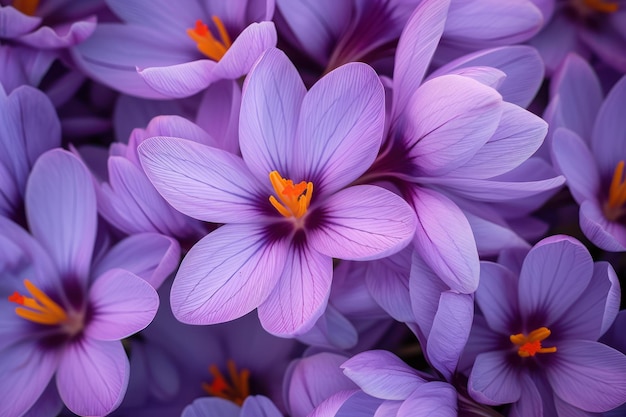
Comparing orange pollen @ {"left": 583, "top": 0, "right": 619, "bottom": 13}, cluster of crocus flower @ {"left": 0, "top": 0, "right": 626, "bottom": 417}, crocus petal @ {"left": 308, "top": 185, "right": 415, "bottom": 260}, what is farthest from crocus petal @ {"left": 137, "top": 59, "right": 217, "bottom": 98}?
orange pollen @ {"left": 583, "top": 0, "right": 619, "bottom": 13}

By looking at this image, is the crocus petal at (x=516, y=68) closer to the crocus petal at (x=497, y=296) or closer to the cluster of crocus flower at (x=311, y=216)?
the cluster of crocus flower at (x=311, y=216)

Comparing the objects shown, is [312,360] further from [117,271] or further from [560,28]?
[560,28]

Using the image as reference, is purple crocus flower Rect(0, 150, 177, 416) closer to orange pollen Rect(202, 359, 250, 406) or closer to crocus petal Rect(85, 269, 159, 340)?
crocus petal Rect(85, 269, 159, 340)

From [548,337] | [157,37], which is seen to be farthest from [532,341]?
[157,37]

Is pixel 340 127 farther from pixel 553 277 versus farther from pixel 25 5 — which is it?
pixel 25 5

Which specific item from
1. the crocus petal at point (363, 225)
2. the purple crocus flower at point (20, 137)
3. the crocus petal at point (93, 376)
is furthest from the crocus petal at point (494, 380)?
the purple crocus flower at point (20, 137)
